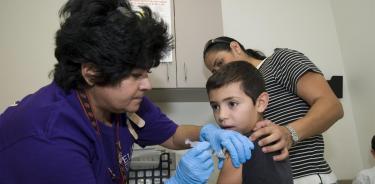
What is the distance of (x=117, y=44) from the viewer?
886 mm

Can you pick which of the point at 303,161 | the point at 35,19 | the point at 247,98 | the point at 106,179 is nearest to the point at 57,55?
the point at 106,179

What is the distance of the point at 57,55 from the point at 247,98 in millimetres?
609

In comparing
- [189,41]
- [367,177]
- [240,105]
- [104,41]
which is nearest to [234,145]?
[240,105]

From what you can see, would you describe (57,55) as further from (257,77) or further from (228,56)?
(228,56)

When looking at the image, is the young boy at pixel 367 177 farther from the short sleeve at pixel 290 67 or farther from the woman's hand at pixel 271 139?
the woman's hand at pixel 271 139

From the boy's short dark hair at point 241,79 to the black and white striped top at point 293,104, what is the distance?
0.74ft

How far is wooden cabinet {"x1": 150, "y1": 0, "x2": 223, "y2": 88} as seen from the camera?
1844 millimetres

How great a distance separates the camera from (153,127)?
51.9 inches

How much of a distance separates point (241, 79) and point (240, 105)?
0.29 feet

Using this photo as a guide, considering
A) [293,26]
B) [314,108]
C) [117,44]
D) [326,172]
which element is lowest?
[326,172]

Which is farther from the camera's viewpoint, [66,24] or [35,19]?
[35,19]

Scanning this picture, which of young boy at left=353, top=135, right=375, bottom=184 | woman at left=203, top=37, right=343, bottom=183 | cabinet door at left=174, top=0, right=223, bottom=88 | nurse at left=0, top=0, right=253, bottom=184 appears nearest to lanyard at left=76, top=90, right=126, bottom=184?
nurse at left=0, top=0, right=253, bottom=184

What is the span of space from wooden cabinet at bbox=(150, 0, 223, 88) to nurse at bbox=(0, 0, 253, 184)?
79cm

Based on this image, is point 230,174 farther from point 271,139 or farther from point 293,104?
point 293,104
